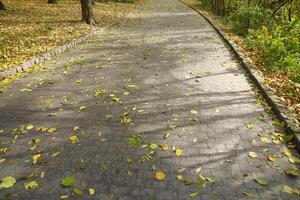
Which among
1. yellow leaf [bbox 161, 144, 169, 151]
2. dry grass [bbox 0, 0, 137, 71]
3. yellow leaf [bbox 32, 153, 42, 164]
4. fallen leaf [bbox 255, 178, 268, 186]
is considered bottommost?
fallen leaf [bbox 255, 178, 268, 186]

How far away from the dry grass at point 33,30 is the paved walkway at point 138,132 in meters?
1.43

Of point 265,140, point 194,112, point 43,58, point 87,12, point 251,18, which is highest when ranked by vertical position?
point 87,12

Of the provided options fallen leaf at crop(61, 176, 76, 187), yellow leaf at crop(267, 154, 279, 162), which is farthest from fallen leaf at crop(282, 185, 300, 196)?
fallen leaf at crop(61, 176, 76, 187)

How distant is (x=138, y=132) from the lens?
465 cm

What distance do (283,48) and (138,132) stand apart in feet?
17.3

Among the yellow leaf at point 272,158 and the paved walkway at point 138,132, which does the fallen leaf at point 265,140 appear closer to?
the paved walkway at point 138,132

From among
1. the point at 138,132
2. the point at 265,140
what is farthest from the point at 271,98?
the point at 138,132

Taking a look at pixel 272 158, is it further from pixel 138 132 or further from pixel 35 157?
pixel 35 157

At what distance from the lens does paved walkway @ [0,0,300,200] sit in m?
3.47

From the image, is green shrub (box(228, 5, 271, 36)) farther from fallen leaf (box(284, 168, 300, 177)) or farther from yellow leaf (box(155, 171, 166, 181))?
yellow leaf (box(155, 171, 166, 181))

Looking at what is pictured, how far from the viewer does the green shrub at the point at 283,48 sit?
7.43 meters

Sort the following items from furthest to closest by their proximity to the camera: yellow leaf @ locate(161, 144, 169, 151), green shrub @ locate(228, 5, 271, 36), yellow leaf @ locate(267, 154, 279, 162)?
1. green shrub @ locate(228, 5, 271, 36)
2. yellow leaf @ locate(161, 144, 169, 151)
3. yellow leaf @ locate(267, 154, 279, 162)

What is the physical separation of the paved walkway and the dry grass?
4.68 ft

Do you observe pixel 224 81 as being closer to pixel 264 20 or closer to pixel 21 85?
pixel 21 85
